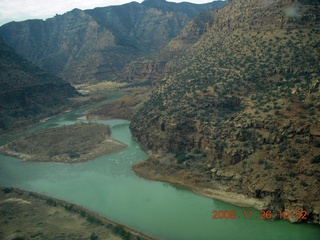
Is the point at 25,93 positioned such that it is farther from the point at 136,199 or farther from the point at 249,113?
the point at 249,113

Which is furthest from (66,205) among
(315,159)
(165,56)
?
(165,56)

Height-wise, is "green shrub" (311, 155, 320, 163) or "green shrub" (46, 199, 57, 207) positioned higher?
"green shrub" (311, 155, 320, 163)

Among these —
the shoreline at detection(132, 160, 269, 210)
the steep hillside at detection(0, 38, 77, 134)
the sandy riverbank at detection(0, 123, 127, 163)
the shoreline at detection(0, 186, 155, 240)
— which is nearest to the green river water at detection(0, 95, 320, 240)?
the shoreline at detection(132, 160, 269, 210)

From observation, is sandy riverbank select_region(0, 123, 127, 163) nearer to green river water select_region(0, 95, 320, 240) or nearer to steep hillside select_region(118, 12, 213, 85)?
green river water select_region(0, 95, 320, 240)

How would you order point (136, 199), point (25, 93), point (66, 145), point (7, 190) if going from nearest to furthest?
point (136, 199)
point (7, 190)
point (66, 145)
point (25, 93)

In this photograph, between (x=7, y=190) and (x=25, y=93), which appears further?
(x=25, y=93)
